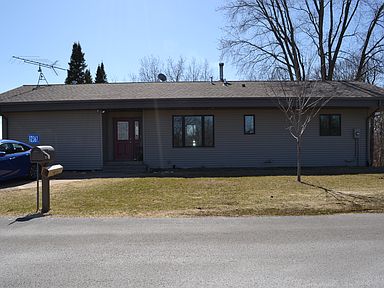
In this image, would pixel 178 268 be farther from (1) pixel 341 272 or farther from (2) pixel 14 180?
(2) pixel 14 180

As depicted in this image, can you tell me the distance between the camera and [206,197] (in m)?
10.4

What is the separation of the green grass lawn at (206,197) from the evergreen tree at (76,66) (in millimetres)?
37575

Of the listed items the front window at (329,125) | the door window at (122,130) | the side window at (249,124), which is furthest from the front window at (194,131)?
the front window at (329,125)

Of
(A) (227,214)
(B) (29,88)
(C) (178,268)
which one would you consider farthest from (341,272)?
(B) (29,88)

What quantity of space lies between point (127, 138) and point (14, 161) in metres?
6.76

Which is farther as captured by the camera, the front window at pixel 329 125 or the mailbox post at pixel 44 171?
the front window at pixel 329 125

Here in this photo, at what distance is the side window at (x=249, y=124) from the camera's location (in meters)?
18.6

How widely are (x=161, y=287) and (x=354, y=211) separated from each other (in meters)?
5.65

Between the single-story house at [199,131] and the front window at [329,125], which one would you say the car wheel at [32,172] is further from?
the front window at [329,125]

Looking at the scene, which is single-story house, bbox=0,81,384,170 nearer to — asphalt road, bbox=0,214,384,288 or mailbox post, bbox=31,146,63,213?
mailbox post, bbox=31,146,63,213

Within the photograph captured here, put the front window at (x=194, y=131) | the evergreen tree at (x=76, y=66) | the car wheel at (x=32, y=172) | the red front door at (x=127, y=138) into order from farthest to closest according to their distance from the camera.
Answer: the evergreen tree at (x=76, y=66) < the red front door at (x=127, y=138) < the front window at (x=194, y=131) < the car wheel at (x=32, y=172)

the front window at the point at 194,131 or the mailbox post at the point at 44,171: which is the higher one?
the front window at the point at 194,131

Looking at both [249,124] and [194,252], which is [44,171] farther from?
[249,124]

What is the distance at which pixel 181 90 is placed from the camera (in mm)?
19672
